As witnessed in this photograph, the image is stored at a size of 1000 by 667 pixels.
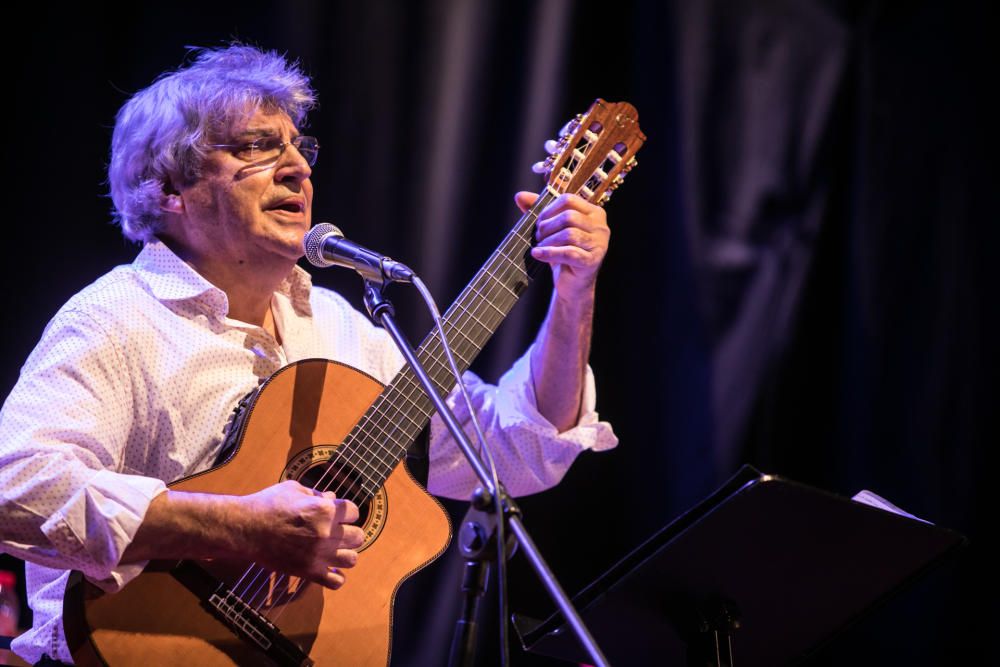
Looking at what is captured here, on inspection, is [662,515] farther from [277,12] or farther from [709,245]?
[277,12]

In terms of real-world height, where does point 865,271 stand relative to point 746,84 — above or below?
below

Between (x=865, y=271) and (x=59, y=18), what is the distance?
8.66 feet

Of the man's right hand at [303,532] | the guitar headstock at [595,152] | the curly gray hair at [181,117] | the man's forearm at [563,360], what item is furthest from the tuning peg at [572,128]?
the man's right hand at [303,532]

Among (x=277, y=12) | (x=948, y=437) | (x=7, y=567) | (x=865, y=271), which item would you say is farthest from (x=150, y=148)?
(x=948, y=437)

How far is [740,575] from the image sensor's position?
168cm

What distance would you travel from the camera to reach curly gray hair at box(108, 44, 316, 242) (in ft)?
7.41

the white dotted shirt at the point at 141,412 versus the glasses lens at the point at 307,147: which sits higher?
the glasses lens at the point at 307,147

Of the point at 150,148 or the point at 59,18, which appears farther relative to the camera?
→ the point at 59,18

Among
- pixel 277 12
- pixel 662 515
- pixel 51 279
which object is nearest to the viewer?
pixel 51 279

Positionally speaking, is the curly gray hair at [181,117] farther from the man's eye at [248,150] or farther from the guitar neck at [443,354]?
the guitar neck at [443,354]

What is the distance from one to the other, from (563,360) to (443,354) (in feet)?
1.21

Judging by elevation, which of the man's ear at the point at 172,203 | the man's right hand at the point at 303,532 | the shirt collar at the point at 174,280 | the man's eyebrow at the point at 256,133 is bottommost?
the man's right hand at the point at 303,532

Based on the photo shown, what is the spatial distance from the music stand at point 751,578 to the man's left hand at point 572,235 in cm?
71

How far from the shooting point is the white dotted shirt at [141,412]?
165 centimetres
